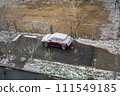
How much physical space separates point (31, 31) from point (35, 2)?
13.1 meters

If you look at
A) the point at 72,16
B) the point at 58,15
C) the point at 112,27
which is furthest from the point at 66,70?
the point at 58,15

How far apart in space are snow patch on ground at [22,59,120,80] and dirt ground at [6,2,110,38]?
5692mm

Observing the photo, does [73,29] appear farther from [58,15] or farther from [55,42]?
[58,15]

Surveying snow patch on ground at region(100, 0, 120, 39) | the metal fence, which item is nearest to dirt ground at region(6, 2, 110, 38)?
the metal fence

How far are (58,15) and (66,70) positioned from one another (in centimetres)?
1258

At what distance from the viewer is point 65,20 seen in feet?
68.6

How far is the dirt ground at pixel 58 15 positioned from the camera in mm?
18641

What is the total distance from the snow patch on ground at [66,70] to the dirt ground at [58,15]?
5.69 m

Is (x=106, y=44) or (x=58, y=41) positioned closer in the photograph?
(x=58, y=41)

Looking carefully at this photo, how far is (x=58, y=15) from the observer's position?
22875 millimetres

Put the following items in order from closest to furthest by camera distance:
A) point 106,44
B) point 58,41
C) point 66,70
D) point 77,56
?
point 66,70 < point 77,56 < point 58,41 < point 106,44

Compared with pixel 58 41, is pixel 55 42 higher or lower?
lower

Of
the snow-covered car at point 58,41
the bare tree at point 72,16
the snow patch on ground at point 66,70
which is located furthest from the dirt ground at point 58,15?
the snow patch on ground at point 66,70

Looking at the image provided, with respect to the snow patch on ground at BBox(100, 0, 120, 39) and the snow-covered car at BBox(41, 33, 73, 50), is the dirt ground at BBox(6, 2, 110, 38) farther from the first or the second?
the snow-covered car at BBox(41, 33, 73, 50)
